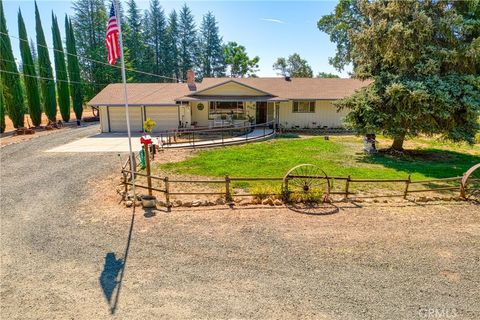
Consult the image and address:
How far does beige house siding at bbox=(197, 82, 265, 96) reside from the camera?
22766 millimetres

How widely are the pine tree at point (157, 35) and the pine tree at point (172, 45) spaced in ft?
2.05

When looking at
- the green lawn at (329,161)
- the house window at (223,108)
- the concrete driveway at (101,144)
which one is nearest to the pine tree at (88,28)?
the concrete driveway at (101,144)

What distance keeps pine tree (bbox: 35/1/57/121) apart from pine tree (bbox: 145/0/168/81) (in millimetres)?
25902

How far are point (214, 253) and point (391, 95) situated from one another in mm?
11989

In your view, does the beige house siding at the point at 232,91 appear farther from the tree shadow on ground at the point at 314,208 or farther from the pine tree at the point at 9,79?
the pine tree at the point at 9,79

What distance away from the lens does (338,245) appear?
6566 mm

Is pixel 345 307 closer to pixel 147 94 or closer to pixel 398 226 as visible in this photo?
pixel 398 226

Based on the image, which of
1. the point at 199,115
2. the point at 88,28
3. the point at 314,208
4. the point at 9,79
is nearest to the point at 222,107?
the point at 199,115

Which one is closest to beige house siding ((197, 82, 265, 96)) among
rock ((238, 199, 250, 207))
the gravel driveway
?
the gravel driveway

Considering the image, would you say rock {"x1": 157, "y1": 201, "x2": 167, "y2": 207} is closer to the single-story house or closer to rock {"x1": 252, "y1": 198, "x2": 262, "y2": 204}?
rock {"x1": 252, "y1": 198, "x2": 262, "y2": 204}

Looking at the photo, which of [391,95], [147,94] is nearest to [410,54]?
[391,95]

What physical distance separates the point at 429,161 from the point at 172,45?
5508 cm

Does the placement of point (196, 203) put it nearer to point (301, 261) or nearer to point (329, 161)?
point (301, 261)

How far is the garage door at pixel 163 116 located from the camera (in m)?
23.8
